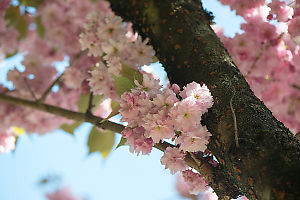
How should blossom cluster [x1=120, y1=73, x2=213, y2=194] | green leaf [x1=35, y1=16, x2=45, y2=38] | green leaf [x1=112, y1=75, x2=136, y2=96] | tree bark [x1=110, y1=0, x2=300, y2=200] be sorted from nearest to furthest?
tree bark [x1=110, y1=0, x2=300, y2=200] → blossom cluster [x1=120, y1=73, x2=213, y2=194] → green leaf [x1=112, y1=75, x2=136, y2=96] → green leaf [x1=35, y1=16, x2=45, y2=38]

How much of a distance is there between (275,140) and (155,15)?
1.86 feet

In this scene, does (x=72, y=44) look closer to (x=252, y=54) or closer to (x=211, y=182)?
(x=252, y=54)

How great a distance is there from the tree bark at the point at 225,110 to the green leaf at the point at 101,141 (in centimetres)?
79

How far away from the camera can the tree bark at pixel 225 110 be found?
581mm

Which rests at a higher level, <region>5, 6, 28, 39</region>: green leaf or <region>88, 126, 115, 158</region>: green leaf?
<region>5, 6, 28, 39</region>: green leaf

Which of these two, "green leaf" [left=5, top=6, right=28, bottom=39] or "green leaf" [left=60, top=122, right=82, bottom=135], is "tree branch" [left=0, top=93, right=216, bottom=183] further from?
"green leaf" [left=5, top=6, right=28, bottom=39]

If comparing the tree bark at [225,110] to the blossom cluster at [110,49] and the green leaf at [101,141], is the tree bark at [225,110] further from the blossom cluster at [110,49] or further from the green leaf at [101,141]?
the green leaf at [101,141]

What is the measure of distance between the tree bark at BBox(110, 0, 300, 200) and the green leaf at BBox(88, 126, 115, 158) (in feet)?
2.60

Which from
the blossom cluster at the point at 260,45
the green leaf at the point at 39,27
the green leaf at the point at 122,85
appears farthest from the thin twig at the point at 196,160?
the green leaf at the point at 39,27

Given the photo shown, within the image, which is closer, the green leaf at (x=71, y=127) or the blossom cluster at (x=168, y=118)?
the blossom cluster at (x=168, y=118)

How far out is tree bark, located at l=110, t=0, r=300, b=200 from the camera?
581mm

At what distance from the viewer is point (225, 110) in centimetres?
73

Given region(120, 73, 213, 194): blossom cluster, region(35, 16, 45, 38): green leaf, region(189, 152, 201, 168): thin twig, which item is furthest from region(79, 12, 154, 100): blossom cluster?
region(35, 16, 45, 38): green leaf

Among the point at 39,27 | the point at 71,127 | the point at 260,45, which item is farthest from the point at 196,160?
the point at 39,27
